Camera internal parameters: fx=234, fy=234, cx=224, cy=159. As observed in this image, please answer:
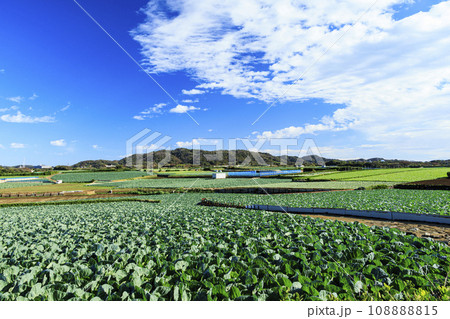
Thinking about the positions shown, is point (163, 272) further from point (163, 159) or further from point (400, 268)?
point (163, 159)

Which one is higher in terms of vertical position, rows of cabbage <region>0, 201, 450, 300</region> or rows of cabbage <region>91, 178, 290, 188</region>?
rows of cabbage <region>0, 201, 450, 300</region>

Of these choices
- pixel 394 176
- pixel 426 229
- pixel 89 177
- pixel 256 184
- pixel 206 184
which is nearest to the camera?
pixel 426 229

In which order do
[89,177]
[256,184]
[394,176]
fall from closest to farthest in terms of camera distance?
[256,184] < [394,176] < [89,177]

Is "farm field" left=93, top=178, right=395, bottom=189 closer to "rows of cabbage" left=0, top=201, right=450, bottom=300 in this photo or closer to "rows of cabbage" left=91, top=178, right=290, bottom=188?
"rows of cabbage" left=91, top=178, right=290, bottom=188

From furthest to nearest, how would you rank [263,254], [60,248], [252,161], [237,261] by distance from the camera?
[252,161] → [60,248] → [263,254] → [237,261]

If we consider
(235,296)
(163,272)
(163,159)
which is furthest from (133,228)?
(163,159)

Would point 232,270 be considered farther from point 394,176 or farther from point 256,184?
point 394,176

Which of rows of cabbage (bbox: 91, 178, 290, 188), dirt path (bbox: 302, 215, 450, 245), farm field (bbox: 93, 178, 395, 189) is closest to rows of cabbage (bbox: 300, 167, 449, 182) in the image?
farm field (bbox: 93, 178, 395, 189)

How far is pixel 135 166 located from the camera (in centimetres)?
14788

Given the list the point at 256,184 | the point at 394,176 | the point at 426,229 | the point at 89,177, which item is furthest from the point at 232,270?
the point at 89,177

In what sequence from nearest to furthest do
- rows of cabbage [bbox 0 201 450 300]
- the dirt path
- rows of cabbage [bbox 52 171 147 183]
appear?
rows of cabbage [bbox 0 201 450 300] < the dirt path < rows of cabbage [bbox 52 171 147 183]

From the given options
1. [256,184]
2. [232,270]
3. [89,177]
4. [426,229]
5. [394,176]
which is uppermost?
[232,270]

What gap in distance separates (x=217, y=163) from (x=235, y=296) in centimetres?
11790

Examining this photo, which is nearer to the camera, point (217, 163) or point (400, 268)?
point (400, 268)
